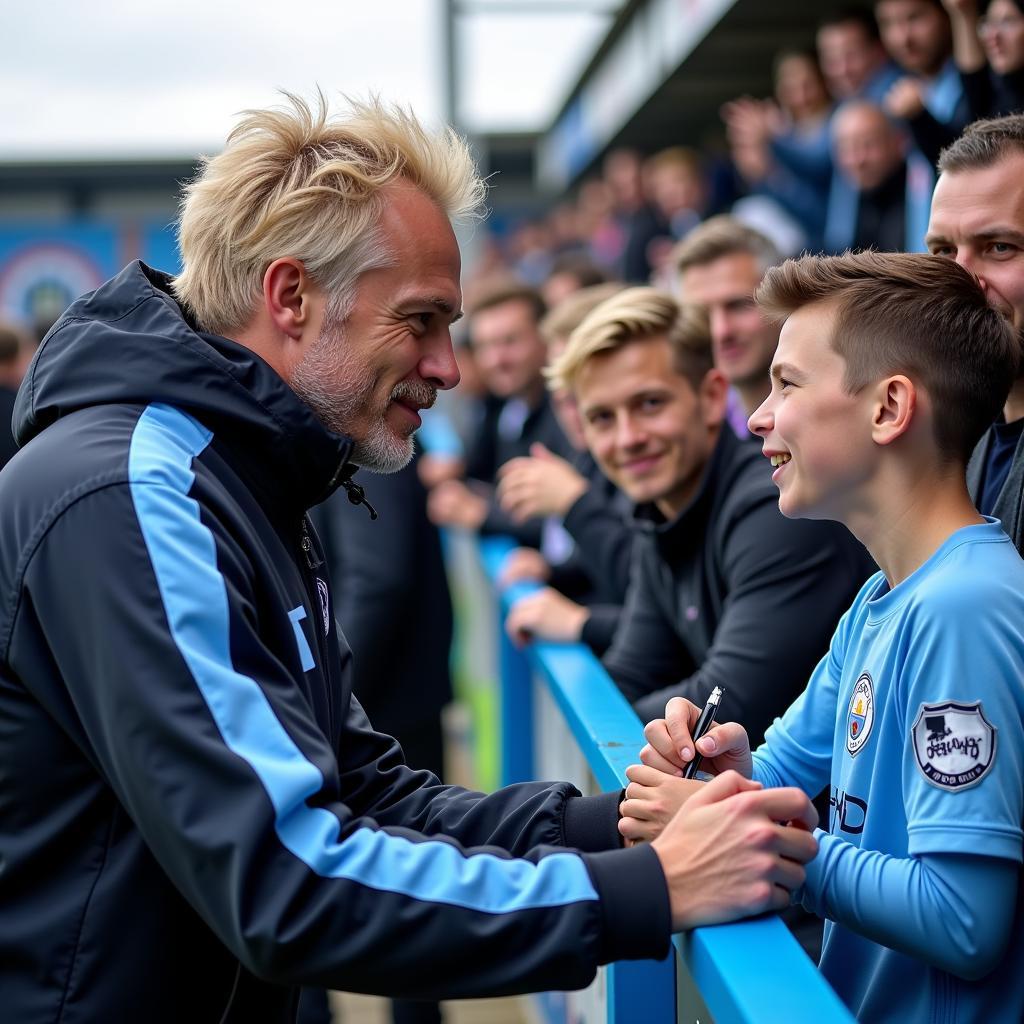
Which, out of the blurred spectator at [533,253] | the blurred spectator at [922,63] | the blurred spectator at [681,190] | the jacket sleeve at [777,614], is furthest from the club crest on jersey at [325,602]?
the blurred spectator at [533,253]

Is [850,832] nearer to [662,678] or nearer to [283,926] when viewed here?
[283,926]

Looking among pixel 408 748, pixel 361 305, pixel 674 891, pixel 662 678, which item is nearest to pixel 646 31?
pixel 408 748

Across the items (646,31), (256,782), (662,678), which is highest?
(646,31)

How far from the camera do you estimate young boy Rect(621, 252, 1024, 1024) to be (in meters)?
1.48

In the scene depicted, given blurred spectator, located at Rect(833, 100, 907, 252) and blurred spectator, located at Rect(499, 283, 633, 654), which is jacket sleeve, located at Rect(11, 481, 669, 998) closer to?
blurred spectator, located at Rect(499, 283, 633, 654)

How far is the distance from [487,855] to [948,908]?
0.53 metres

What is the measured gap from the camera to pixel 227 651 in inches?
59.0

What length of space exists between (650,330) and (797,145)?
3805 mm

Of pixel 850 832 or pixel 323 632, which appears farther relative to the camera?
pixel 323 632

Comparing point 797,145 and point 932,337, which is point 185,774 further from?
point 797,145

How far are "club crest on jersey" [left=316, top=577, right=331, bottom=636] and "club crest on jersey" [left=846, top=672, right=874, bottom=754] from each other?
79cm

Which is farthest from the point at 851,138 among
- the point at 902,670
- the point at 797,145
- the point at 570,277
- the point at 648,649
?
the point at 902,670

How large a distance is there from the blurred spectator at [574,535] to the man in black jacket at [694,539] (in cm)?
16

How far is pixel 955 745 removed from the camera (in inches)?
58.7
